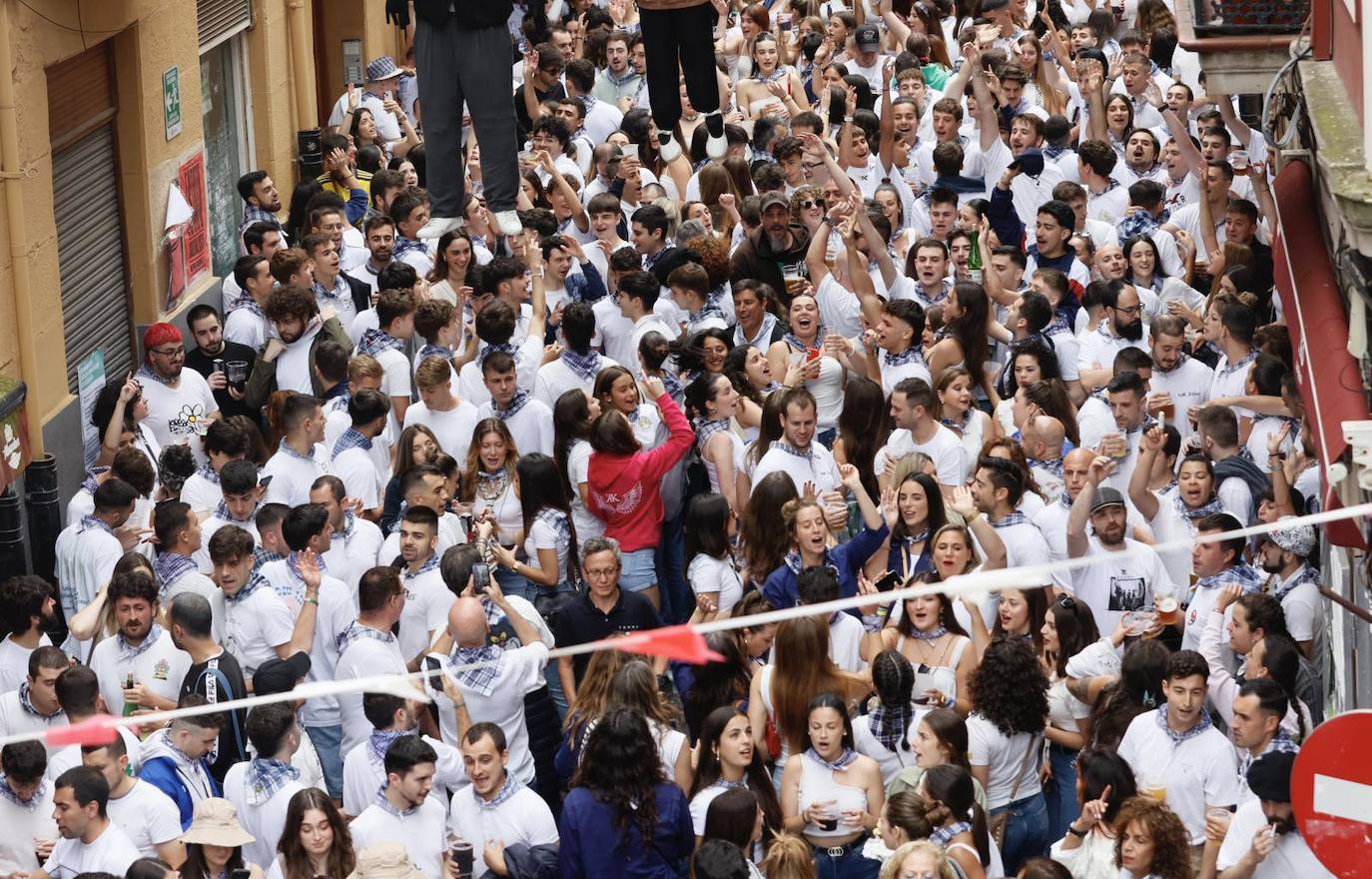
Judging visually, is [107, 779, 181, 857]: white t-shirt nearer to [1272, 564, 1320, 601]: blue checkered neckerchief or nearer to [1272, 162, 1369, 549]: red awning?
[1272, 162, 1369, 549]: red awning

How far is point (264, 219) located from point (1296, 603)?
8.01 m

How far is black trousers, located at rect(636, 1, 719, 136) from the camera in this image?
11.8m

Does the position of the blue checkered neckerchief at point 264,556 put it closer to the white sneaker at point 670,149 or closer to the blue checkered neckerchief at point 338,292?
the blue checkered neckerchief at point 338,292

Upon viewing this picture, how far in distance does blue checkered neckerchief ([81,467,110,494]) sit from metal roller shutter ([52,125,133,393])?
78.7 inches

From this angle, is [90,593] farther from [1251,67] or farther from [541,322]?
[1251,67]

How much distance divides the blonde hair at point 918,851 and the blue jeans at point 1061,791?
5.19 ft

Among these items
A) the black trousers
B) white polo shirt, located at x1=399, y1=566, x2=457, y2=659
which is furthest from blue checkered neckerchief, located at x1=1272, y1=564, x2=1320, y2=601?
the black trousers

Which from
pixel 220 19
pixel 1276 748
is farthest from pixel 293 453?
pixel 220 19

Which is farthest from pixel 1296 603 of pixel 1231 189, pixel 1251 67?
pixel 1231 189

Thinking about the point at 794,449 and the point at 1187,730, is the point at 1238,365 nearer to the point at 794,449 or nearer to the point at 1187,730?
the point at 794,449

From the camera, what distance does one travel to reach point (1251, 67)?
9.94 metres

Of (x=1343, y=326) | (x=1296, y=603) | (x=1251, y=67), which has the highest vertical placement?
(x=1251, y=67)

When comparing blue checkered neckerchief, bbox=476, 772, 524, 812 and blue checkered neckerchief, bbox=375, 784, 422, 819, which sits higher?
blue checkered neckerchief, bbox=375, 784, 422, 819

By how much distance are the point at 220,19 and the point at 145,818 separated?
35.3 feet
